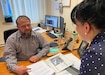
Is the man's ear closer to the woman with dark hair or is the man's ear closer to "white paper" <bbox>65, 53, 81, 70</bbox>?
the woman with dark hair

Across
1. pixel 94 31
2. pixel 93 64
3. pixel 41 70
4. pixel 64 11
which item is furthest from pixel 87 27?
pixel 64 11

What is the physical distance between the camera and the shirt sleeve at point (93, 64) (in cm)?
53

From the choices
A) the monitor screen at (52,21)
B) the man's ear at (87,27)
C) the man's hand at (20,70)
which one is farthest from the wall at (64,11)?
the man's ear at (87,27)

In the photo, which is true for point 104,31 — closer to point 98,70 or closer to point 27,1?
point 98,70

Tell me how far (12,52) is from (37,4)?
251 centimetres

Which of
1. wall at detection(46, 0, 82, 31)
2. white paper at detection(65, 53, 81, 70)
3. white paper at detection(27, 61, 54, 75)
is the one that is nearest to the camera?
white paper at detection(27, 61, 54, 75)

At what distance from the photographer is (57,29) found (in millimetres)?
3066

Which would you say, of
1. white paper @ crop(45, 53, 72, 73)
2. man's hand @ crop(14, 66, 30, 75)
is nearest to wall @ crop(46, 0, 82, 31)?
white paper @ crop(45, 53, 72, 73)

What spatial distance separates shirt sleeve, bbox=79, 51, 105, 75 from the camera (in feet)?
1.73

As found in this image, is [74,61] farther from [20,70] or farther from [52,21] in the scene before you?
[52,21]

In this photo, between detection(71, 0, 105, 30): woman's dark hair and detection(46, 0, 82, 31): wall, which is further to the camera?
detection(46, 0, 82, 31): wall

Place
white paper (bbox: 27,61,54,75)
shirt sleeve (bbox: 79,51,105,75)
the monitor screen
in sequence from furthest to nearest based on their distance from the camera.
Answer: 1. the monitor screen
2. white paper (bbox: 27,61,54,75)
3. shirt sleeve (bbox: 79,51,105,75)

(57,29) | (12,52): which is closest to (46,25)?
(57,29)

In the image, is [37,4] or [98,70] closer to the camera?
[98,70]
